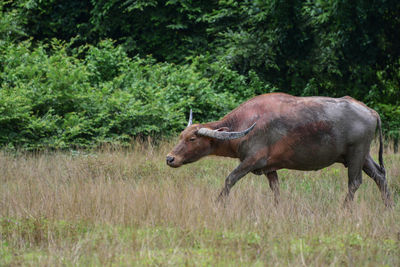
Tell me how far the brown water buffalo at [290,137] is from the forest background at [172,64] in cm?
429

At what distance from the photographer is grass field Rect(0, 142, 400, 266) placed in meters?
5.22

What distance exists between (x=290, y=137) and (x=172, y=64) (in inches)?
363

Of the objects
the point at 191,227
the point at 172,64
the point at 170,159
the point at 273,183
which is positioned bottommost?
the point at 273,183

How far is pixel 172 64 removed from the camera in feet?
53.6

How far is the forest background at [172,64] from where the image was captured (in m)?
12.1

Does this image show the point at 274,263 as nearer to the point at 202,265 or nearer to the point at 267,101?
the point at 202,265

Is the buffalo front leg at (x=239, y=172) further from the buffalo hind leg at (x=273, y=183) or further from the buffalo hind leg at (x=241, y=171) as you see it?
the buffalo hind leg at (x=273, y=183)

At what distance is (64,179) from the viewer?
895 cm

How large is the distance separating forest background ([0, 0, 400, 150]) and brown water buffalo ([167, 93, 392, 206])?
4.29 m

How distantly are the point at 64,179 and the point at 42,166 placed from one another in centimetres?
110

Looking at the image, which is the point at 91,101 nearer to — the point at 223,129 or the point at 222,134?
the point at 223,129

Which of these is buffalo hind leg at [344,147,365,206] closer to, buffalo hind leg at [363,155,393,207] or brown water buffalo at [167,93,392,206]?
brown water buffalo at [167,93,392,206]

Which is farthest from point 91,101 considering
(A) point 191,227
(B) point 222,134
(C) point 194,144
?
(A) point 191,227

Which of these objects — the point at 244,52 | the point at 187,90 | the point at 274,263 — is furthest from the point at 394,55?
the point at 274,263
